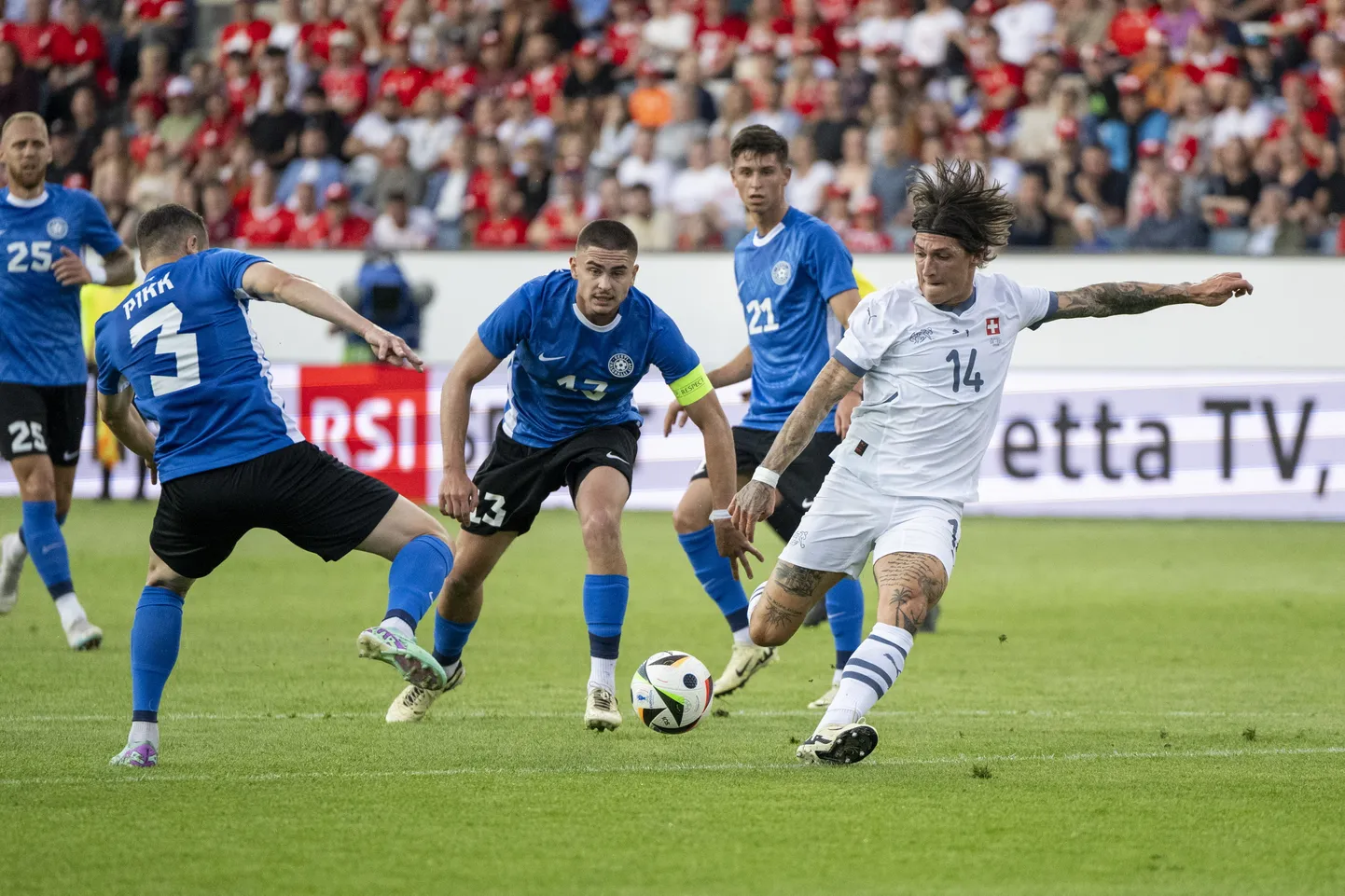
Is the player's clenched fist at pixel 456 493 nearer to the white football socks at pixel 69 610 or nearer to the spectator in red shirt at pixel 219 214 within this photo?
the white football socks at pixel 69 610

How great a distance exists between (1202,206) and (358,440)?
8.39 metres

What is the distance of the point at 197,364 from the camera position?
20.9 ft

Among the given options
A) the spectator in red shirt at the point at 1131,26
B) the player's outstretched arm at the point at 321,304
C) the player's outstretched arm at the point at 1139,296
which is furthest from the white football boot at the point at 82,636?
the spectator in red shirt at the point at 1131,26

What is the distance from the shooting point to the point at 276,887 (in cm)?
462

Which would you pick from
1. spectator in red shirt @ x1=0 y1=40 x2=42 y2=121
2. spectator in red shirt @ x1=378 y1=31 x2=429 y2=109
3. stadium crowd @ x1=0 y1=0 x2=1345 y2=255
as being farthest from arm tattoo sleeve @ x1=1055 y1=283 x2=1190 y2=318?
spectator in red shirt @ x1=0 y1=40 x2=42 y2=121

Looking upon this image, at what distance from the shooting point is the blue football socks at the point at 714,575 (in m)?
8.78

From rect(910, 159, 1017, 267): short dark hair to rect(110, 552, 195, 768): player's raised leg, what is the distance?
9.47 feet

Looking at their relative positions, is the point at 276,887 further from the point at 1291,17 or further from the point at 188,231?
the point at 1291,17

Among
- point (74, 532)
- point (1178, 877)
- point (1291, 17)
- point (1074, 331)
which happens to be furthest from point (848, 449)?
point (1291, 17)

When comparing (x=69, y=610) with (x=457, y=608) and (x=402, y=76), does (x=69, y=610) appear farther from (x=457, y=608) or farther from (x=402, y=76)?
(x=402, y=76)

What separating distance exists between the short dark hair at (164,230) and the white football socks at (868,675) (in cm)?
282

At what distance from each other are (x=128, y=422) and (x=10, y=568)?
4404 mm

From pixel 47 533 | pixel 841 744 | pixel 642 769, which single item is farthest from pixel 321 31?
pixel 841 744

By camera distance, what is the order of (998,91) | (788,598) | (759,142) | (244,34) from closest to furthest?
1. (788,598)
2. (759,142)
3. (998,91)
4. (244,34)
